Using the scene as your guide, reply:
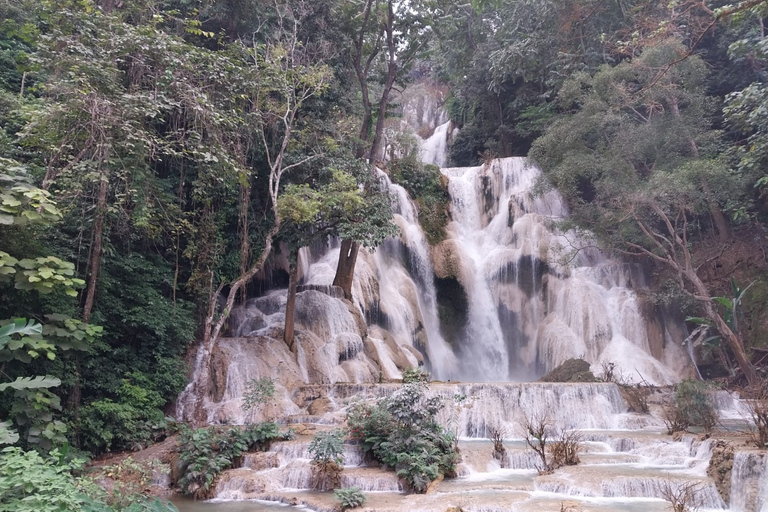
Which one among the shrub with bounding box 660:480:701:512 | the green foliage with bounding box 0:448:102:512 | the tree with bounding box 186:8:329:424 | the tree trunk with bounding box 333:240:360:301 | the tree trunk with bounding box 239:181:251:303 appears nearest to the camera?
the green foliage with bounding box 0:448:102:512

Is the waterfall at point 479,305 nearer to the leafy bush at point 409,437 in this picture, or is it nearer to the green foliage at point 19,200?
the leafy bush at point 409,437

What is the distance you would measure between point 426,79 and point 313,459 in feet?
119

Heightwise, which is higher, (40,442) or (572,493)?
(40,442)

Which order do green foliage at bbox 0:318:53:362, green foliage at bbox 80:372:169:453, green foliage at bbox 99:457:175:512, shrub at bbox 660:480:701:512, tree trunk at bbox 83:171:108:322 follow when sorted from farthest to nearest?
green foliage at bbox 80:372:169:453
tree trunk at bbox 83:171:108:322
shrub at bbox 660:480:701:512
green foliage at bbox 0:318:53:362
green foliage at bbox 99:457:175:512

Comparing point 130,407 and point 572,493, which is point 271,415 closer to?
point 130,407

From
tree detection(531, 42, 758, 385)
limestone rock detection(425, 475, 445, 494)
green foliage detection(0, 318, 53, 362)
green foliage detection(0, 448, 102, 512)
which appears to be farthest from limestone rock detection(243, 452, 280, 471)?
tree detection(531, 42, 758, 385)

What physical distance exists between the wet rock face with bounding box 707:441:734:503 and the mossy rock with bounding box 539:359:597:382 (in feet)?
21.0

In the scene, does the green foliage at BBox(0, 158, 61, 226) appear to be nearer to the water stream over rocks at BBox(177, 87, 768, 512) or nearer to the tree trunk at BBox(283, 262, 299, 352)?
the water stream over rocks at BBox(177, 87, 768, 512)

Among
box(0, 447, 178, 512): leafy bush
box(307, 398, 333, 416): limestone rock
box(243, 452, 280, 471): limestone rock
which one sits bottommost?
box(243, 452, 280, 471): limestone rock

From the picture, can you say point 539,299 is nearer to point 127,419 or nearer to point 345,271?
point 345,271

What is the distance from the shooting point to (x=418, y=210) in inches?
858

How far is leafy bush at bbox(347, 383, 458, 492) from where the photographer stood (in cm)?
870

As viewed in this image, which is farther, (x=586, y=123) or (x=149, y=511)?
(x=586, y=123)

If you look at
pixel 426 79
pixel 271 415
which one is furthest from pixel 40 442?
pixel 426 79
